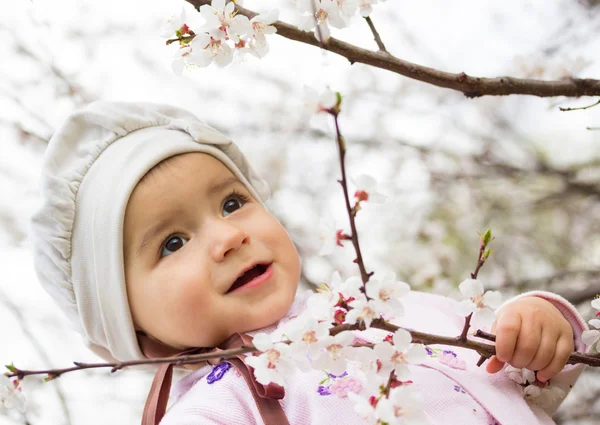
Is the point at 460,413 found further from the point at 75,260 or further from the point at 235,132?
the point at 235,132

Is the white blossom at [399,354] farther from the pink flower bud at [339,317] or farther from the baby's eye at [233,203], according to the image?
the baby's eye at [233,203]

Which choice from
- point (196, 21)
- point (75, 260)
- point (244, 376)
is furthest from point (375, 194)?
point (196, 21)

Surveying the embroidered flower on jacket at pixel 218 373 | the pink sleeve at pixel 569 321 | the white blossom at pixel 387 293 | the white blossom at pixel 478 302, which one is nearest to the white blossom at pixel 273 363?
the white blossom at pixel 387 293

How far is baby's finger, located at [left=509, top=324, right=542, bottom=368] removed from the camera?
32.8 inches

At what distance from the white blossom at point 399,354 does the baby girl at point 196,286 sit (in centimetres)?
28

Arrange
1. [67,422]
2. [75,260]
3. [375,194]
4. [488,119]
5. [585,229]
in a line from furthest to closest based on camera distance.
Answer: [488,119]
[585,229]
[67,422]
[75,260]
[375,194]

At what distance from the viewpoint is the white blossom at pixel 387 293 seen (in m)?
0.59

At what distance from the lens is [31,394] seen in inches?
74.9

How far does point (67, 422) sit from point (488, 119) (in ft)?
5.74

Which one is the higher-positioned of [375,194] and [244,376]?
[375,194]

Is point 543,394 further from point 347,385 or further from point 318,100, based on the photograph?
point 318,100

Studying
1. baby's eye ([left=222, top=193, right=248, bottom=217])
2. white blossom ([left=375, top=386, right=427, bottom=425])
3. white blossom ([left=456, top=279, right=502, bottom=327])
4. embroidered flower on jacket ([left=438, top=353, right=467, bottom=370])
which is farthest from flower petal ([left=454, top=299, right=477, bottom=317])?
baby's eye ([left=222, top=193, right=248, bottom=217])

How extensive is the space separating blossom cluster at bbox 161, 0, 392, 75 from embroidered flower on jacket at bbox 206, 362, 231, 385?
1.62 ft

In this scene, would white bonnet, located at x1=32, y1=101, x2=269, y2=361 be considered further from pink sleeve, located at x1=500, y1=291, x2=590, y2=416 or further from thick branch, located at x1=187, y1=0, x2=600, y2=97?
pink sleeve, located at x1=500, y1=291, x2=590, y2=416
